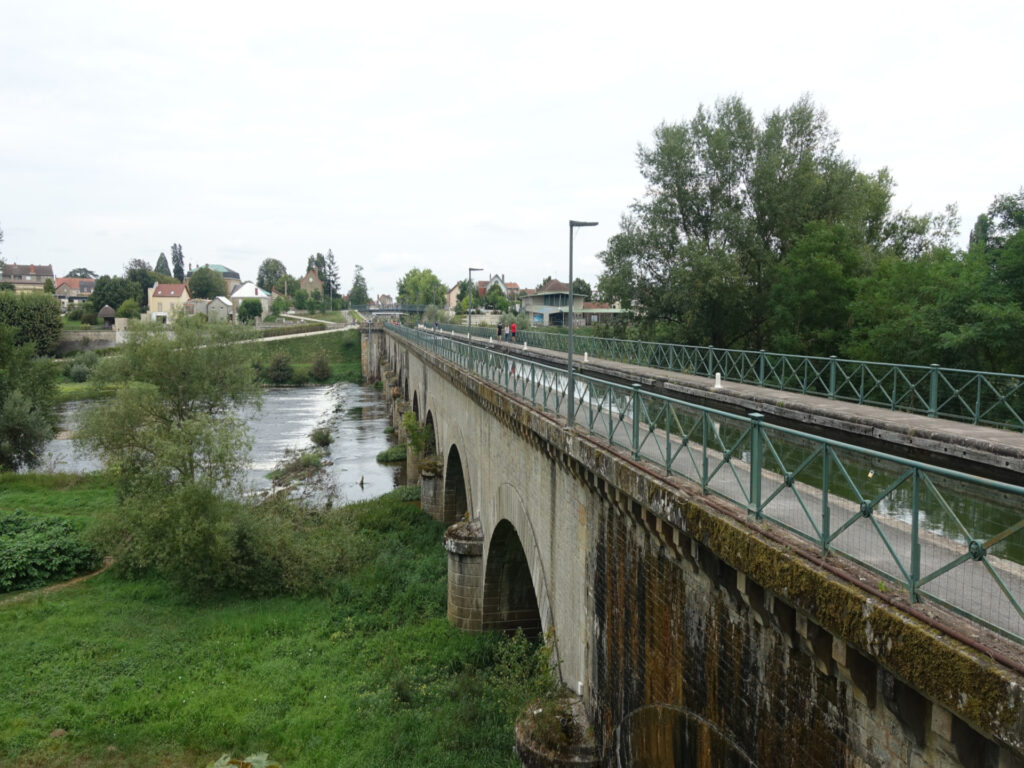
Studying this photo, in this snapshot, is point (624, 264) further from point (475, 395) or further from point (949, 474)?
point (949, 474)

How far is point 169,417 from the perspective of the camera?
3447 cm

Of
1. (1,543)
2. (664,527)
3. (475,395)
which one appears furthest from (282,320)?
(664,527)

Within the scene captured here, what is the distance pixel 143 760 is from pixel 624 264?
91.4 ft

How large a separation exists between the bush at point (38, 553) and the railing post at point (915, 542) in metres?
27.0

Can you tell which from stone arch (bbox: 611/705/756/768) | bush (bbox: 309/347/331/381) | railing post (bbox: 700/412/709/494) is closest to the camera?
stone arch (bbox: 611/705/756/768)

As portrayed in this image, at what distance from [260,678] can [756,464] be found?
49.1 feet

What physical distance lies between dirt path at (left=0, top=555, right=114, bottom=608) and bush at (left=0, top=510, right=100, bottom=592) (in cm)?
36

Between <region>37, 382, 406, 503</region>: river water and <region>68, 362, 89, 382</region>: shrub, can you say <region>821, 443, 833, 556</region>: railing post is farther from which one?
<region>68, 362, 89, 382</region>: shrub

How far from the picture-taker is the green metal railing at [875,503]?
398cm

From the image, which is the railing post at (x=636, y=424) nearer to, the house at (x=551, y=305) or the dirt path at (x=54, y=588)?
the dirt path at (x=54, y=588)

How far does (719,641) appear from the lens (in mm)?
5934

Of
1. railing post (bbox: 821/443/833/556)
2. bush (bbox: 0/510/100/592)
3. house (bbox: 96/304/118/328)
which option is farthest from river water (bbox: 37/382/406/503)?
house (bbox: 96/304/118/328)

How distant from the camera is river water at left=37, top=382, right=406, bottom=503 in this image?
37.4 metres

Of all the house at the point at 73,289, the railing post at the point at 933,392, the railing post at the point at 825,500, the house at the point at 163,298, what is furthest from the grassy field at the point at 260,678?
the house at the point at 73,289
